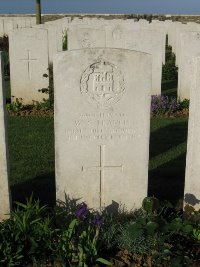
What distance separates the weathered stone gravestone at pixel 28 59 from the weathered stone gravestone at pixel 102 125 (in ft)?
16.3

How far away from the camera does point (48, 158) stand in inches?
263

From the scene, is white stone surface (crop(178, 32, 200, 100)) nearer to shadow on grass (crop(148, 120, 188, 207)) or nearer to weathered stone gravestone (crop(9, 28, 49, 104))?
shadow on grass (crop(148, 120, 188, 207))

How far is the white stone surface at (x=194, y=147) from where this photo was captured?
442cm

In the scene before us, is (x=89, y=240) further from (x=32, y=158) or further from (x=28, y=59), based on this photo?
(x=28, y=59)

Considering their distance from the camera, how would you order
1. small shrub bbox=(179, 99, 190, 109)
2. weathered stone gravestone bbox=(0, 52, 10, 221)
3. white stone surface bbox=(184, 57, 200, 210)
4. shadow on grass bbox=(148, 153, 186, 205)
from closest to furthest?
1. weathered stone gravestone bbox=(0, 52, 10, 221)
2. white stone surface bbox=(184, 57, 200, 210)
3. shadow on grass bbox=(148, 153, 186, 205)
4. small shrub bbox=(179, 99, 190, 109)

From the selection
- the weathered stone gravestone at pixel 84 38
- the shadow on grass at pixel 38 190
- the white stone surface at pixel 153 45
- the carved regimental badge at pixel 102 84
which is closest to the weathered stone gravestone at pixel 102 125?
the carved regimental badge at pixel 102 84

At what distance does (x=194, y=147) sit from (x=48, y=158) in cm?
268

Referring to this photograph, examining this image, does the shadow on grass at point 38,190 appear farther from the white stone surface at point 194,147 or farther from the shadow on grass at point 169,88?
the shadow on grass at point 169,88

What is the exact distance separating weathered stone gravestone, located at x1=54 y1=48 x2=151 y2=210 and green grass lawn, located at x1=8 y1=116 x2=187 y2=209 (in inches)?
29.4

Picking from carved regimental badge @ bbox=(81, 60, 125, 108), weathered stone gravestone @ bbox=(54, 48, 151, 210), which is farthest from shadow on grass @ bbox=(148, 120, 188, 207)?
carved regimental badge @ bbox=(81, 60, 125, 108)

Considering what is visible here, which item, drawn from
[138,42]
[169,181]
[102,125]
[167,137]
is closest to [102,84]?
[102,125]

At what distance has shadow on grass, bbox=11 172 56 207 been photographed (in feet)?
17.3

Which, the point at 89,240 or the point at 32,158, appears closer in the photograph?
Answer: the point at 89,240

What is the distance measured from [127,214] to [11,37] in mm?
5591
